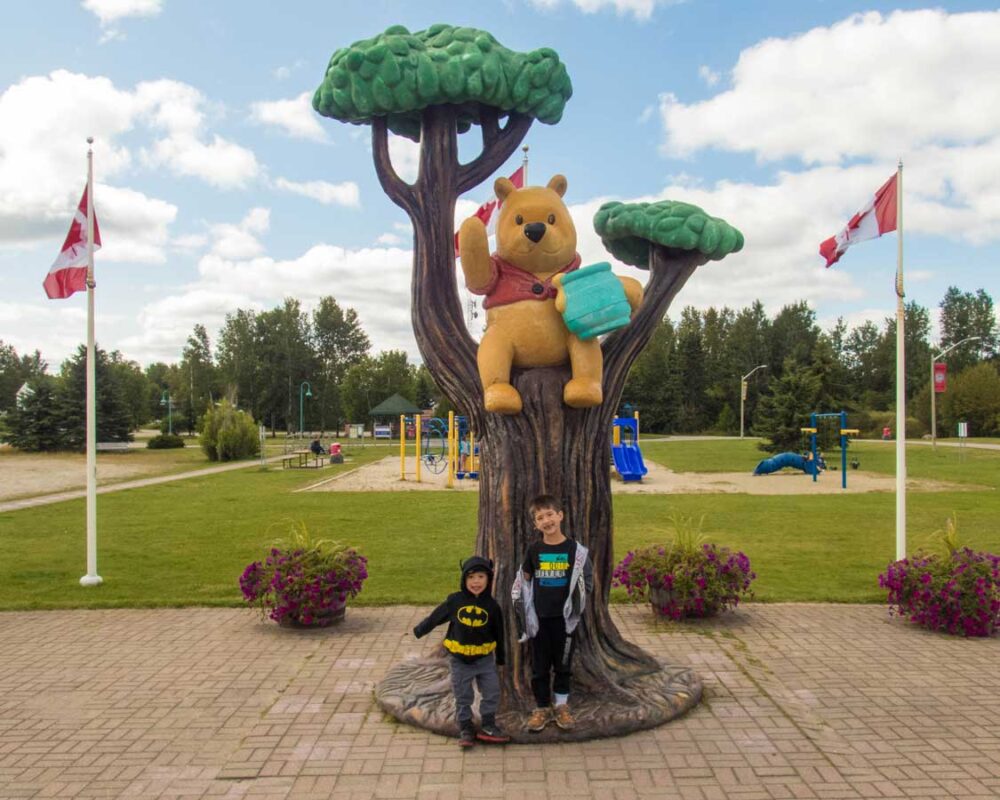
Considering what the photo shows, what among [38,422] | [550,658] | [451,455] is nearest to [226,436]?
[38,422]

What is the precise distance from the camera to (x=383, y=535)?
12.8 m

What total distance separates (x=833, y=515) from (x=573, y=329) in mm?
11690

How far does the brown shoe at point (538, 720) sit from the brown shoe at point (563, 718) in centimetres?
4

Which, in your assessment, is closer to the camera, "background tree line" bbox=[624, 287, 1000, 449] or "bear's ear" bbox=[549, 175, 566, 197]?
"bear's ear" bbox=[549, 175, 566, 197]

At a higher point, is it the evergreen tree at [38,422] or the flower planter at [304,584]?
the evergreen tree at [38,422]

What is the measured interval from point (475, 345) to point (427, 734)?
2.60 metres

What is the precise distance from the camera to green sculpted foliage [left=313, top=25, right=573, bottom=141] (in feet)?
16.8

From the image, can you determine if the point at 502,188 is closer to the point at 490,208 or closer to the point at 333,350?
the point at 490,208

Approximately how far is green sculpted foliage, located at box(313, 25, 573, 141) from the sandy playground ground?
14559 millimetres

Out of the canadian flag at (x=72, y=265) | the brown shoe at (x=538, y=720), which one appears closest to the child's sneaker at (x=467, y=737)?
the brown shoe at (x=538, y=720)

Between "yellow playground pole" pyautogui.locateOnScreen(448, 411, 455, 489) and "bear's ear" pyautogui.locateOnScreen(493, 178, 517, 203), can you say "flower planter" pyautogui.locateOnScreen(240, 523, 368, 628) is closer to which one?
"bear's ear" pyautogui.locateOnScreen(493, 178, 517, 203)

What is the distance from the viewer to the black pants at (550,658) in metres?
4.64

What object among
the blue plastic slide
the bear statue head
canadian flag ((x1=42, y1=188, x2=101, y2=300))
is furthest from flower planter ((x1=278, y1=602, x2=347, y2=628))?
the blue plastic slide

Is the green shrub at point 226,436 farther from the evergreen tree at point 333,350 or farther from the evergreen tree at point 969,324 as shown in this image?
the evergreen tree at point 969,324
